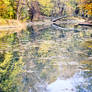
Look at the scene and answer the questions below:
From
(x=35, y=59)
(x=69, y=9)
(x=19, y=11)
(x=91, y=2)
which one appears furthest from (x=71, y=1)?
(x=35, y=59)

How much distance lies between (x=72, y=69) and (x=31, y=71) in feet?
4.53

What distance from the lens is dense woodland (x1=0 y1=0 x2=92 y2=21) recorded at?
40.1 m

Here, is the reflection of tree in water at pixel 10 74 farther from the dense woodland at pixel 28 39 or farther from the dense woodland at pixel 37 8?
the dense woodland at pixel 37 8

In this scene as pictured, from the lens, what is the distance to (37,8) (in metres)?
58.6

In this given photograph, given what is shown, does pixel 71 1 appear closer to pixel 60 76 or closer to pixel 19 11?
pixel 19 11

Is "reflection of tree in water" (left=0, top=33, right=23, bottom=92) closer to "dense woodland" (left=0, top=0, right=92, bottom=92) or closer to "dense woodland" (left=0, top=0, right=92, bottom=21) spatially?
"dense woodland" (left=0, top=0, right=92, bottom=92)

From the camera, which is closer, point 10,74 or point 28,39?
point 10,74

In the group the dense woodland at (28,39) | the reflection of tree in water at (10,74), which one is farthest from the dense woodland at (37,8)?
the reflection of tree in water at (10,74)

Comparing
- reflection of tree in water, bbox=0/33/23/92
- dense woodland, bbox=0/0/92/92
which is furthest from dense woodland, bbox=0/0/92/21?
reflection of tree in water, bbox=0/33/23/92

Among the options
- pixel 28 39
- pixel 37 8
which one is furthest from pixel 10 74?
pixel 37 8

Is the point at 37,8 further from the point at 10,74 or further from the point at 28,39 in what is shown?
the point at 10,74

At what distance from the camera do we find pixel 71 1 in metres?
71.0

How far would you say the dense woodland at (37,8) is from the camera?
40.1 meters

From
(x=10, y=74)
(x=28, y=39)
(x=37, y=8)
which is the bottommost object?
(x=37, y=8)
